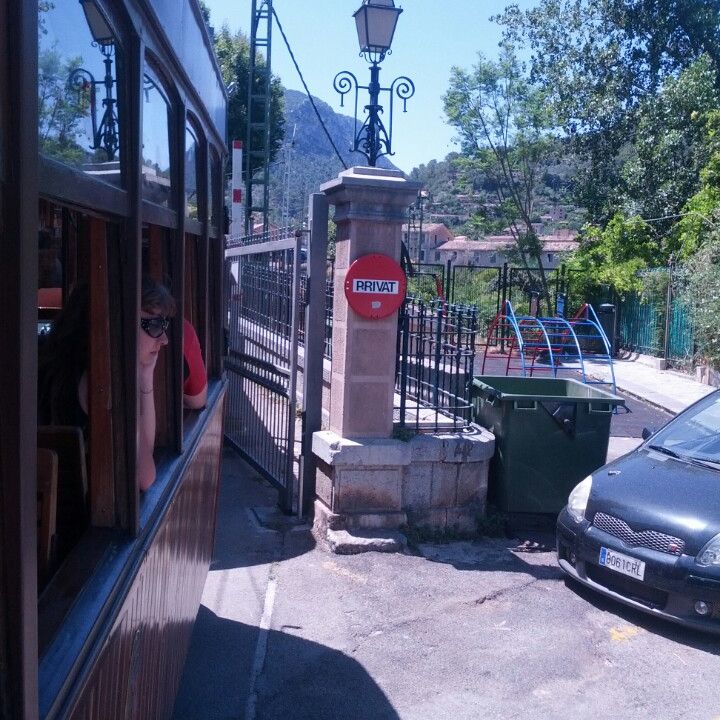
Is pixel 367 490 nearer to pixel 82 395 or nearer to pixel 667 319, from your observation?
pixel 82 395

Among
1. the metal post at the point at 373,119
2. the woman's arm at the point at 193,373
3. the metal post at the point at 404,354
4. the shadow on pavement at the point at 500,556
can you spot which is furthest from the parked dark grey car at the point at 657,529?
the metal post at the point at 373,119

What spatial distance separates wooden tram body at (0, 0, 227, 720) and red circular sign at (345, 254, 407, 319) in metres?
2.41

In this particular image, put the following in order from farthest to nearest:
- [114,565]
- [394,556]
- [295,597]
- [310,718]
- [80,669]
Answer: [394,556] → [295,597] → [310,718] → [114,565] → [80,669]

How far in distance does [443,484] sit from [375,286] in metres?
1.50

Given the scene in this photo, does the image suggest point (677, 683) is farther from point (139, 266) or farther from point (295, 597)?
point (139, 266)

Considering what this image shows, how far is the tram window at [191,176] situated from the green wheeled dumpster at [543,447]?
339 cm

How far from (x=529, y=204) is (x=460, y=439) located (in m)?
22.4

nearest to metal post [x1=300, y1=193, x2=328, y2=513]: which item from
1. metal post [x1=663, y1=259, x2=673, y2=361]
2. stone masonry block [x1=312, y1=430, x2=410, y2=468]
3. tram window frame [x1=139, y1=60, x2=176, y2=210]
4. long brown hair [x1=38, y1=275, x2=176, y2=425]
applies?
stone masonry block [x1=312, y1=430, x2=410, y2=468]

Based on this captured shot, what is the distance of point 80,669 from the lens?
1.57m

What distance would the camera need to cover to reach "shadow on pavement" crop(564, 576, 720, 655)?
5.02 metres

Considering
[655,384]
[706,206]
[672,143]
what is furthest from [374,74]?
[672,143]

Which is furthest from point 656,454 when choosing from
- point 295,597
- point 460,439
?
point 295,597

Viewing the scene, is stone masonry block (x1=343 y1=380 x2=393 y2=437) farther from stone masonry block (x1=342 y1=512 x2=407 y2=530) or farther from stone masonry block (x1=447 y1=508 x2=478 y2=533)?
stone masonry block (x1=447 y1=508 x2=478 y2=533)

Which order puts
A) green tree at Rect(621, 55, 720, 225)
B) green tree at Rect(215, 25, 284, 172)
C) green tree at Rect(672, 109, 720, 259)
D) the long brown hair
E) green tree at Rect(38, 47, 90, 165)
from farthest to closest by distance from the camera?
green tree at Rect(215, 25, 284, 172) → green tree at Rect(621, 55, 720, 225) → green tree at Rect(672, 109, 720, 259) → the long brown hair → green tree at Rect(38, 47, 90, 165)
